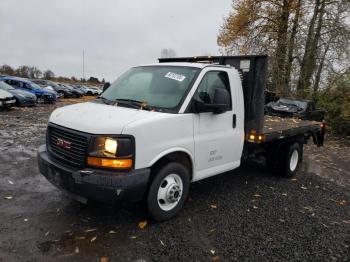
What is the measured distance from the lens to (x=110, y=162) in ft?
11.9

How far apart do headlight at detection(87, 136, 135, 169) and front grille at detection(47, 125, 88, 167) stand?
0.14 m

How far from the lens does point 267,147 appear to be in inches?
261

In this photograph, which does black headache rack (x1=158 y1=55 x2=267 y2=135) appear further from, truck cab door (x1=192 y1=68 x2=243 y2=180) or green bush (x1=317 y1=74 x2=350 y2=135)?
green bush (x1=317 y1=74 x2=350 y2=135)

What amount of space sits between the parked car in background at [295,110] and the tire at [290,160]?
24.4 feet

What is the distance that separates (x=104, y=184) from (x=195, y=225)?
4.73ft

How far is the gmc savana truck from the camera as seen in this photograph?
3625mm

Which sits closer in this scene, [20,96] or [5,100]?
[5,100]

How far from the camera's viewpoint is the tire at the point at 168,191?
402 cm

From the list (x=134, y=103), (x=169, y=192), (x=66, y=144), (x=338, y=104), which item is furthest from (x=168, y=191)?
(x=338, y=104)

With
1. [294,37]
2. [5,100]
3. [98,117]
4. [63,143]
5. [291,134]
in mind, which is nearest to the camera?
[98,117]

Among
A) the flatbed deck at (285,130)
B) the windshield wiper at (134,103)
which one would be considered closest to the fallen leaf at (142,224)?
the windshield wiper at (134,103)

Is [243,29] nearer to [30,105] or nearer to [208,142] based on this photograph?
[30,105]

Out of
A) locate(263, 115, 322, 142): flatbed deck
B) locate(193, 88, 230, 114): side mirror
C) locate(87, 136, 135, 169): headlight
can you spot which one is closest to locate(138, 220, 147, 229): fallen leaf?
locate(87, 136, 135, 169): headlight

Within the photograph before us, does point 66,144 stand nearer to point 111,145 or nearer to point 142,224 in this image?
point 111,145
